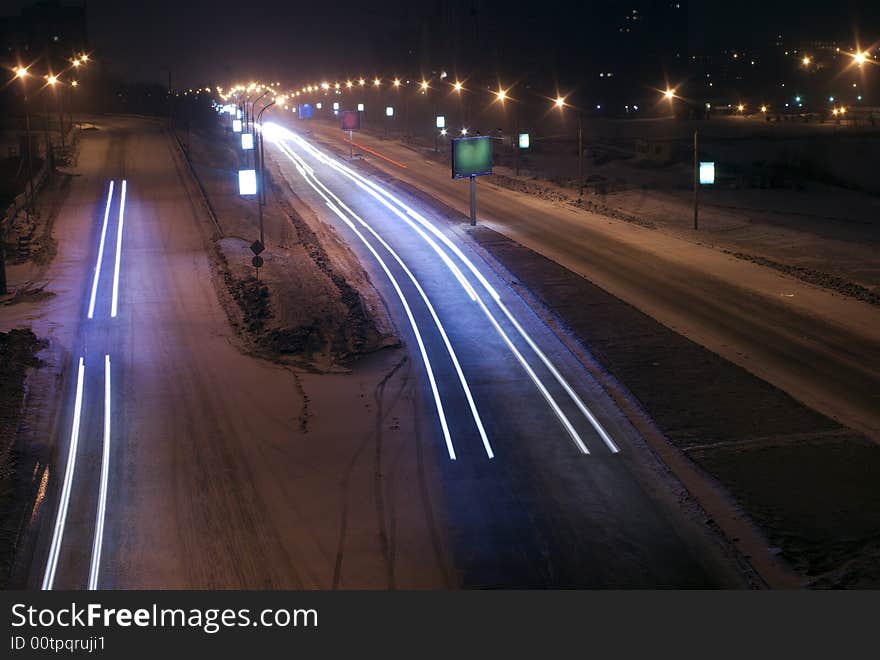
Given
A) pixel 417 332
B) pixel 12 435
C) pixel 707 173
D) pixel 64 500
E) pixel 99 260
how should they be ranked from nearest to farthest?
pixel 64 500
pixel 12 435
pixel 417 332
pixel 99 260
pixel 707 173

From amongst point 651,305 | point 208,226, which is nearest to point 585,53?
point 208,226

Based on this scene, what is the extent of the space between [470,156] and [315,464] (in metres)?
27.0

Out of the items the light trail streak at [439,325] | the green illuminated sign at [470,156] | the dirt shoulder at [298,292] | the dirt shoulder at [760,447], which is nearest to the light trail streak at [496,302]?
the dirt shoulder at [760,447]

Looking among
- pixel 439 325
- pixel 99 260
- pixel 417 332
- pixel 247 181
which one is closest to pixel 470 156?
pixel 247 181

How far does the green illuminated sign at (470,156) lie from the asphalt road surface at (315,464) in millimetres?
11660

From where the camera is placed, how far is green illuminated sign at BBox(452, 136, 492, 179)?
41400 millimetres

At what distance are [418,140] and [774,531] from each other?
80420mm

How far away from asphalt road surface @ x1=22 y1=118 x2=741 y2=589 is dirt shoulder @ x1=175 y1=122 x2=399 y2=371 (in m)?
0.78

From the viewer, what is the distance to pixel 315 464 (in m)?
16.6

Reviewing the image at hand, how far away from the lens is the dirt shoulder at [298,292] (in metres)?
23.9

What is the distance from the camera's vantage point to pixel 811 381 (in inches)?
795

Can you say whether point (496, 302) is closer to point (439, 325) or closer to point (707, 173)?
point (439, 325)

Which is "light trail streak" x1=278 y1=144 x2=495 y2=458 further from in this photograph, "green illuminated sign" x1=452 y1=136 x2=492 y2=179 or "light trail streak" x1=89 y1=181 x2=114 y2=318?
"light trail streak" x1=89 y1=181 x2=114 y2=318

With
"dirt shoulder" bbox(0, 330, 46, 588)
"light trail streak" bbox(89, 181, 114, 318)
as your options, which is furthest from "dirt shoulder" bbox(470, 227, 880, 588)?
"light trail streak" bbox(89, 181, 114, 318)
